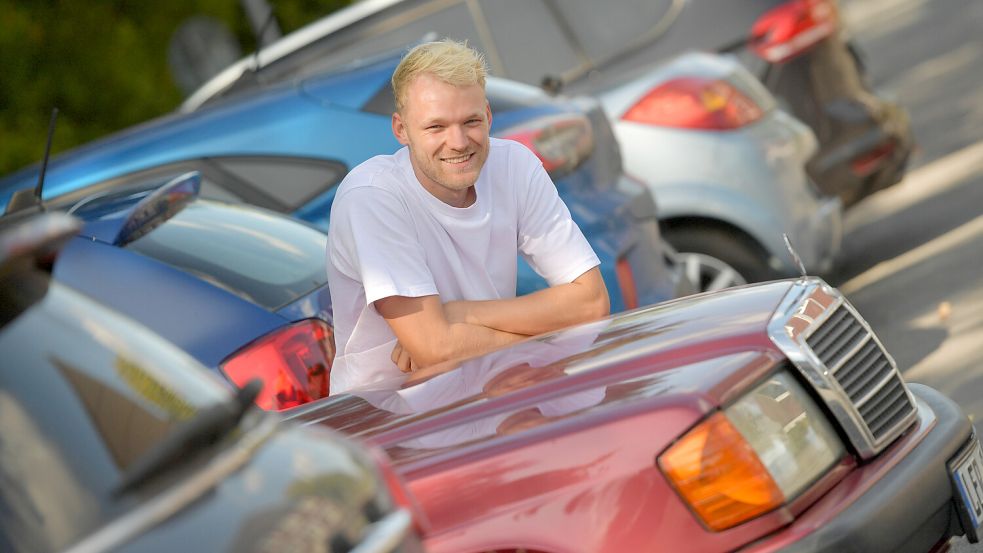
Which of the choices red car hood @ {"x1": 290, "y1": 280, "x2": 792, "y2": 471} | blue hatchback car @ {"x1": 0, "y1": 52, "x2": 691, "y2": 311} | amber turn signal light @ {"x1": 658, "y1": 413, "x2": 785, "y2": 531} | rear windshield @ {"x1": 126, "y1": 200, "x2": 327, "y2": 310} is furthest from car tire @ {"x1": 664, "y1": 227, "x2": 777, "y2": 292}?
amber turn signal light @ {"x1": 658, "y1": 413, "x2": 785, "y2": 531}

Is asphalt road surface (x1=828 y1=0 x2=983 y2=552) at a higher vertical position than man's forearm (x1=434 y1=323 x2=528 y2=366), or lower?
lower

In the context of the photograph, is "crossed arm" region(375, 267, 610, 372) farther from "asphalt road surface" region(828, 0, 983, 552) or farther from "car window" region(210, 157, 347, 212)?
"car window" region(210, 157, 347, 212)

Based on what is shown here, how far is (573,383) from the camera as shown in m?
3.31

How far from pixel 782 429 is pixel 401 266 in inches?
50.7

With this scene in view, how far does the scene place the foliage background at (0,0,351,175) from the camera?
11.2m

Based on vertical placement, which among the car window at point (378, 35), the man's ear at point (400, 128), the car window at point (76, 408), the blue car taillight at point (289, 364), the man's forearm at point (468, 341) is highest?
the car window at point (378, 35)

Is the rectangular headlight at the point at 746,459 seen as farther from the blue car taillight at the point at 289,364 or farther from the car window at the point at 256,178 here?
the car window at the point at 256,178

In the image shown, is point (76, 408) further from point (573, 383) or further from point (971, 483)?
point (971, 483)

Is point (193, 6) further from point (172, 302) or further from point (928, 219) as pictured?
point (172, 302)

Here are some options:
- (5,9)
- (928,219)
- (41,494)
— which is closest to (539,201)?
(41,494)

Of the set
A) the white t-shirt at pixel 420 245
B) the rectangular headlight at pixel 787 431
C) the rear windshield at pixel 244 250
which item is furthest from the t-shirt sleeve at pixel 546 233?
the rectangular headlight at pixel 787 431

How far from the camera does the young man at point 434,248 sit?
4164 mm

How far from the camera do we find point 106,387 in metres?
2.46

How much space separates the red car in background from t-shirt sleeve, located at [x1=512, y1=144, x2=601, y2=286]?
2.42 feet
